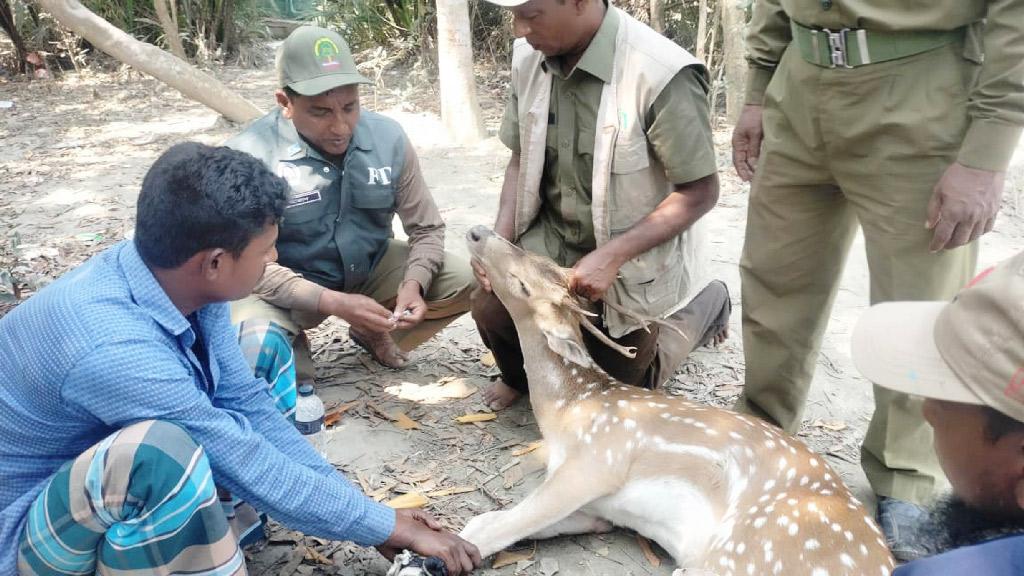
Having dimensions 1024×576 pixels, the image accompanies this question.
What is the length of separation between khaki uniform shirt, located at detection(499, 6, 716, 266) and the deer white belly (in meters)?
1.36

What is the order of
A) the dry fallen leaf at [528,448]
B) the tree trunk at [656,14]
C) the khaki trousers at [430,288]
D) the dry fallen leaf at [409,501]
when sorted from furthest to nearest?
1. the tree trunk at [656,14]
2. the khaki trousers at [430,288]
3. the dry fallen leaf at [528,448]
4. the dry fallen leaf at [409,501]

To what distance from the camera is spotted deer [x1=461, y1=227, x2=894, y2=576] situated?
2.81 m

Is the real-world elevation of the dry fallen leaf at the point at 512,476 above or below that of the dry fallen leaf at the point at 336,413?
below

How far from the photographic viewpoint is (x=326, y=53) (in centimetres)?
398

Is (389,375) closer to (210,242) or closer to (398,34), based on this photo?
(210,242)

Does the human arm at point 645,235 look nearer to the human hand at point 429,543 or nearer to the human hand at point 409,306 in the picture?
the human hand at point 409,306

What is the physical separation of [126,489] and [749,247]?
2809mm

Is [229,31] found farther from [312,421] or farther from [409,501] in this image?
[409,501]

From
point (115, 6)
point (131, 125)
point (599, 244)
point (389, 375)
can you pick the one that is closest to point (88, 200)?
point (131, 125)

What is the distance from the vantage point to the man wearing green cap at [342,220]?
13.1 ft

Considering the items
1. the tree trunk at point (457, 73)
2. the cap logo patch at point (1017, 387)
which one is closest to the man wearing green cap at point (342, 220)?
the cap logo patch at point (1017, 387)

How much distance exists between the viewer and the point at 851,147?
3189 mm

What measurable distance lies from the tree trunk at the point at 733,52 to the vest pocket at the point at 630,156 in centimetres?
513

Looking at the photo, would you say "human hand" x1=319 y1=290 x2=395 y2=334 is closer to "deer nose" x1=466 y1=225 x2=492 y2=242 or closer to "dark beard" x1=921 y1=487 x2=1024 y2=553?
"deer nose" x1=466 y1=225 x2=492 y2=242
